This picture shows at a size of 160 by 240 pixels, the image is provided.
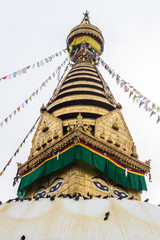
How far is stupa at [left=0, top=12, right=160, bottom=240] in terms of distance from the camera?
7.13 metres

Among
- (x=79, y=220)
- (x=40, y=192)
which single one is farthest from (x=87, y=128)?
(x=79, y=220)

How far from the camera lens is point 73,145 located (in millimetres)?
13383

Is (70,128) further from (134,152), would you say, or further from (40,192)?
(134,152)

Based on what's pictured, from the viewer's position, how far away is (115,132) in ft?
50.3

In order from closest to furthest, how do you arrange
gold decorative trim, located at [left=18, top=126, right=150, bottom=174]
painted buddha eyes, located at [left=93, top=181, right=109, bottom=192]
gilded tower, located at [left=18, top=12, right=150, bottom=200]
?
painted buddha eyes, located at [left=93, top=181, right=109, bottom=192]
gilded tower, located at [left=18, top=12, right=150, bottom=200]
gold decorative trim, located at [left=18, top=126, right=150, bottom=174]

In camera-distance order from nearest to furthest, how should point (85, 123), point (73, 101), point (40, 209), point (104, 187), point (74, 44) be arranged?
point (40, 209) < point (104, 187) < point (85, 123) < point (73, 101) < point (74, 44)

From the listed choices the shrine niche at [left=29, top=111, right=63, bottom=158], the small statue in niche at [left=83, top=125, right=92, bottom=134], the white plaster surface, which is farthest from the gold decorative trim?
the white plaster surface

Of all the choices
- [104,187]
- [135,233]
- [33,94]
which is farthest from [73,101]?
[135,233]

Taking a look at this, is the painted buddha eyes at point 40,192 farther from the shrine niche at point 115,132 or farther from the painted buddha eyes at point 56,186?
the shrine niche at point 115,132

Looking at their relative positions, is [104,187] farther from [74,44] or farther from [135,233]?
[74,44]

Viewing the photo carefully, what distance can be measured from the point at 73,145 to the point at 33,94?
4.99 m

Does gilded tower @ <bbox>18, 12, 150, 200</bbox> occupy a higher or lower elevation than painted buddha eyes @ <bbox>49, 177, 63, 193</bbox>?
higher

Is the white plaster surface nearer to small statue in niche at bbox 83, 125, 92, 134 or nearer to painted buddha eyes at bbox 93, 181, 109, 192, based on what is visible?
painted buddha eyes at bbox 93, 181, 109, 192

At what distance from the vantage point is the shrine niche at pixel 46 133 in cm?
1475
